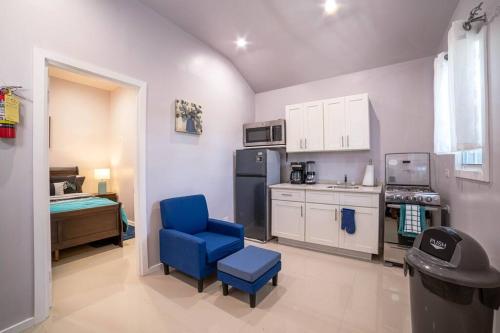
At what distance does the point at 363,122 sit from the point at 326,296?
90.4 inches

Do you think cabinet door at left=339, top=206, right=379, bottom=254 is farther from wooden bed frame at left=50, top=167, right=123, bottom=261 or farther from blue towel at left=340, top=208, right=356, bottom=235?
wooden bed frame at left=50, top=167, right=123, bottom=261

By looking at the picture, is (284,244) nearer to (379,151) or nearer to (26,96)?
(379,151)

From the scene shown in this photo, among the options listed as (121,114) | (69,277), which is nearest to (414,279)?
(69,277)

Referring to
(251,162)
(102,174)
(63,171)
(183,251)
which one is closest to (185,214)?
(183,251)

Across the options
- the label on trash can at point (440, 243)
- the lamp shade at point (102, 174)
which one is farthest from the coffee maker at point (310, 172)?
the lamp shade at point (102, 174)

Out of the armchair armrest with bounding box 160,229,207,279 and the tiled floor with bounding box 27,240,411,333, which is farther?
the armchair armrest with bounding box 160,229,207,279

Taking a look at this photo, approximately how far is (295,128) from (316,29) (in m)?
1.40

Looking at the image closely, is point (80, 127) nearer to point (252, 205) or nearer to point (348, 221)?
point (252, 205)

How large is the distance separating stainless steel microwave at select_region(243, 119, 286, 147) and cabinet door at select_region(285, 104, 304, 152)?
0.28ft

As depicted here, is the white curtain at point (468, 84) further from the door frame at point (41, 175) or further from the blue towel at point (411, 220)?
the door frame at point (41, 175)

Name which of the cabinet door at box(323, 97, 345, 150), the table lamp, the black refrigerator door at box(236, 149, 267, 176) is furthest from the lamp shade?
the cabinet door at box(323, 97, 345, 150)

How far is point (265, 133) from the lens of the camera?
3.92 meters

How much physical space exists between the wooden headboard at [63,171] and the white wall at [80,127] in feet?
0.50

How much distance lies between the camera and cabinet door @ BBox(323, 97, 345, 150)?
3309mm
